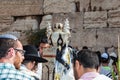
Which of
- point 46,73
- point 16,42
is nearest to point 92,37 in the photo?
point 46,73

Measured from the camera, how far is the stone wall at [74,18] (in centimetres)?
1397

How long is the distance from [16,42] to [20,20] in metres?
12.0

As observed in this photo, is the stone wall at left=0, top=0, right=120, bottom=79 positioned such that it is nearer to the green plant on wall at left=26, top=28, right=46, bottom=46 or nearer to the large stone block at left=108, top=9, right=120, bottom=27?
the large stone block at left=108, top=9, right=120, bottom=27

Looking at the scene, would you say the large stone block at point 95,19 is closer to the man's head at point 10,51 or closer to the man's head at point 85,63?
the man's head at point 85,63

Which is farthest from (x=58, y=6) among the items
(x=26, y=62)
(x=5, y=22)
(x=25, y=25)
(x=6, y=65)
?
(x=6, y=65)

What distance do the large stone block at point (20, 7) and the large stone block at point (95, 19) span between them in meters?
1.77

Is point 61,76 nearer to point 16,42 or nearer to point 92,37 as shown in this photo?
point 16,42

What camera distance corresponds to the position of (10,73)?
2965 millimetres

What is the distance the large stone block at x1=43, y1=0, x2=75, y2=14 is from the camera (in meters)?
14.7

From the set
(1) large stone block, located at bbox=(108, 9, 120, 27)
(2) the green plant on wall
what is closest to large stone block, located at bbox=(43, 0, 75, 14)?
(2) the green plant on wall

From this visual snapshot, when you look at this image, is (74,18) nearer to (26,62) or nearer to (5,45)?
(26,62)

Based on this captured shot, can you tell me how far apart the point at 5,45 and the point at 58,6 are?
11.8 metres

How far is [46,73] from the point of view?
8.16 metres

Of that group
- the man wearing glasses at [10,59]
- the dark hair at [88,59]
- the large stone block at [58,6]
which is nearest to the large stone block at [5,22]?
the large stone block at [58,6]
